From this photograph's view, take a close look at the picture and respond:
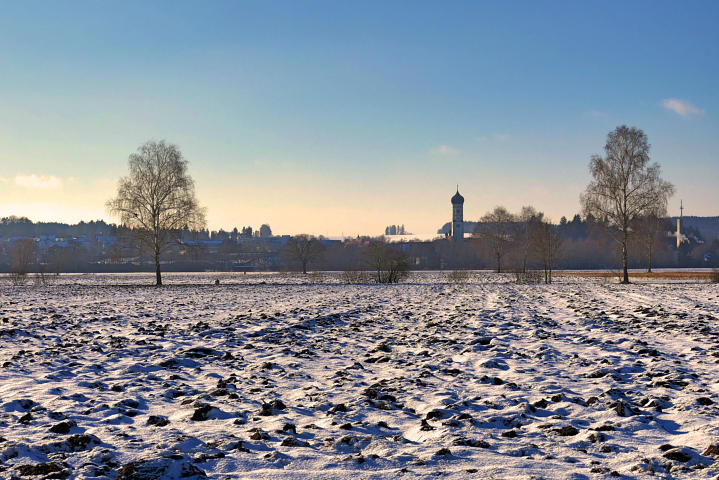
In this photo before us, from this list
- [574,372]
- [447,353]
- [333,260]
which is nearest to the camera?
[574,372]

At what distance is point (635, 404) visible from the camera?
5570mm

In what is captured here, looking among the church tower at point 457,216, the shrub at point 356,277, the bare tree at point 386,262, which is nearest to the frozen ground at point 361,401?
the bare tree at point 386,262

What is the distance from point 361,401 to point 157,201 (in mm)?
33825

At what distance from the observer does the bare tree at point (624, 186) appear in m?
35.1

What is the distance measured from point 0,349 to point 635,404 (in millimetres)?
10300

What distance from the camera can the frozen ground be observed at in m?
3.97

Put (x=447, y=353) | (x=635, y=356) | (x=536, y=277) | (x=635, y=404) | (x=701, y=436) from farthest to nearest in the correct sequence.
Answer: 1. (x=536, y=277)
2. (x=447, y=353)
3. (x=635, y=356)
4. (x=635, y=404)
5. (x=701, y=436)

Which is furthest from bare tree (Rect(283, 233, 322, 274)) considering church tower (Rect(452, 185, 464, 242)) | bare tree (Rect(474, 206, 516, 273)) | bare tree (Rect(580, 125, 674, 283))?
church tower (Rect(452, 185, 464, 242))

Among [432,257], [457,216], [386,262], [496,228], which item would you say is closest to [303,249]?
[496,228]

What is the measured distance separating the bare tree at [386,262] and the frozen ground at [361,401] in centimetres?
2407

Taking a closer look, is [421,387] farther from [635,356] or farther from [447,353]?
[635,356]

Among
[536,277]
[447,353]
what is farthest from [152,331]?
[536,277]

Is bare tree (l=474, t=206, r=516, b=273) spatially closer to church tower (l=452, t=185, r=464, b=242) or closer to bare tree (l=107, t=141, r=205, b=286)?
bare tree (l=107, t=141, r=205, b=286)

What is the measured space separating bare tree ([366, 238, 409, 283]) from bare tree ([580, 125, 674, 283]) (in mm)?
13948
